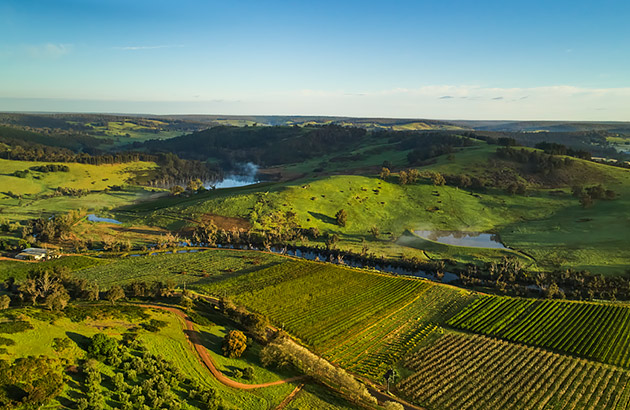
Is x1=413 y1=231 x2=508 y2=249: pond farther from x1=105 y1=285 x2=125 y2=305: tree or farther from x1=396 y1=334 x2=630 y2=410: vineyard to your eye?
x1=105 y1=285 x2=125 y2=305: tree

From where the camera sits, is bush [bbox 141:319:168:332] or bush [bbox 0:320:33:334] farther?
bush [bbox 141:319:168:332]

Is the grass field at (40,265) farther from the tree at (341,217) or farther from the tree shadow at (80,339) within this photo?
the tree at (341,217)

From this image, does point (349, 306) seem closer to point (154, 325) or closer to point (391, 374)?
point (391, 374)

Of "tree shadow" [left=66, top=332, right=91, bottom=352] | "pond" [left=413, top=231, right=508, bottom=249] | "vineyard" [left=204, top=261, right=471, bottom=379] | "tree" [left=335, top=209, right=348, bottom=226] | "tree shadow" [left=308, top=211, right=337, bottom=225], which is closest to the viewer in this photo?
"tree shadow" [left=66, top=332, right=91, bottom=352]

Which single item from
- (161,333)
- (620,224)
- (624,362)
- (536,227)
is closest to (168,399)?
(161,333)

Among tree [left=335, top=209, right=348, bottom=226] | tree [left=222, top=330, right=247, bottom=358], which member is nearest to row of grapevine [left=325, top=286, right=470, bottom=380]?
tree [left=222, top=330, right=247, bottom=358]

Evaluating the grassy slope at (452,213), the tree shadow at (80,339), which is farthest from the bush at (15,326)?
the grassy slope at (452,213)
